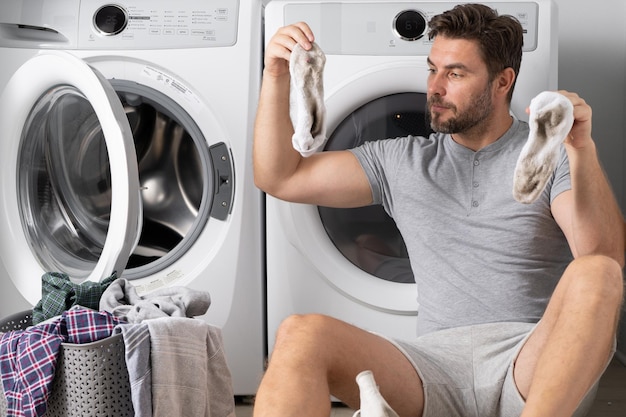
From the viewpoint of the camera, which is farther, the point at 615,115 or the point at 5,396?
the point at 615,115

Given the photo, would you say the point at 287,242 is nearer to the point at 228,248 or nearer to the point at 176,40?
the point at 228,248

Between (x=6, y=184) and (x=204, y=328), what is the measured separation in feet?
1.96

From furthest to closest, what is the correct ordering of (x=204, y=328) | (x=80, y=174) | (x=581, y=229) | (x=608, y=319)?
(x=80, y=174)
(x=204, y=328)
(x=581, y=229)
(x=608, y=319)

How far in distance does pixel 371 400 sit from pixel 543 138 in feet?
1.58

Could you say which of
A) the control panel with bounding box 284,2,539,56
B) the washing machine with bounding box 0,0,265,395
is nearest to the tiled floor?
the washing machine with bounding box 0,0,265,395

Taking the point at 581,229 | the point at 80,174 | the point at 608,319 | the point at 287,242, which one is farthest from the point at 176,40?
the point at 608,319

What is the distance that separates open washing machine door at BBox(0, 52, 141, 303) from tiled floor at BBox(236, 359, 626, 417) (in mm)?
525

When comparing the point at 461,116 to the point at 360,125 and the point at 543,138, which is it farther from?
the point at 360,125

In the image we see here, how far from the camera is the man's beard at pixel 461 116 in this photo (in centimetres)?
168

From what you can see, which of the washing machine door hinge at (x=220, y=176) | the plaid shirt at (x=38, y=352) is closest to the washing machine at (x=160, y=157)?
the washing machine door hinge at (x=220, y=176)

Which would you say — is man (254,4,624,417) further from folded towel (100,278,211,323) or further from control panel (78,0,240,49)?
control panel (78,0,240,49)

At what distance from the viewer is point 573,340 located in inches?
52.7

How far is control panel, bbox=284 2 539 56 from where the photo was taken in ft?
6.69

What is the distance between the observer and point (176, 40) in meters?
2.07
